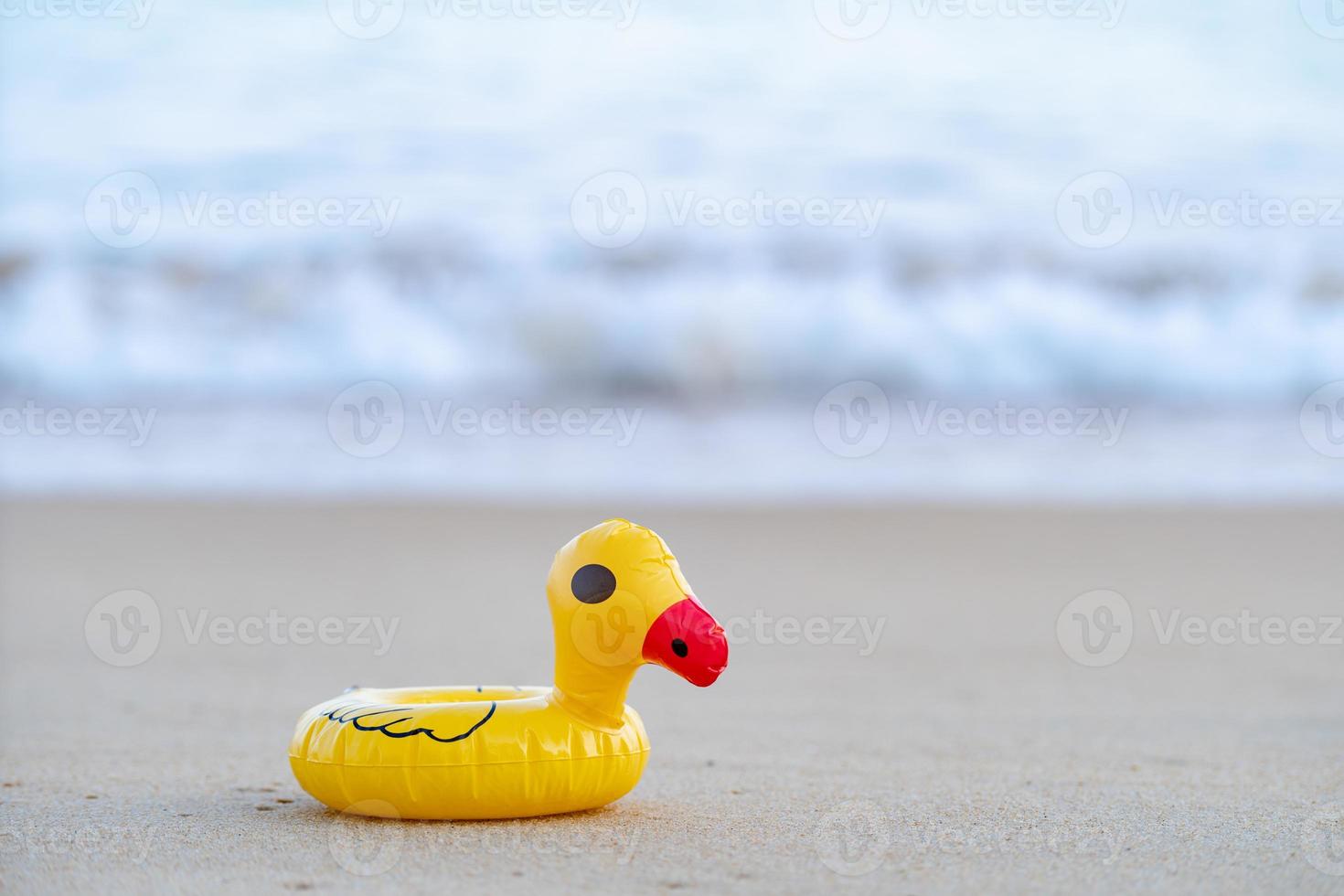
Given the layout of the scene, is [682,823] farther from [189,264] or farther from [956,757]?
[189,264]

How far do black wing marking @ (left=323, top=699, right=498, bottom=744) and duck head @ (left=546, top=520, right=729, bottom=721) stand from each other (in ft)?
0.82

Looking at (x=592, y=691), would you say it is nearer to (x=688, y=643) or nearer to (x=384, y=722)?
(x=688, y=643)

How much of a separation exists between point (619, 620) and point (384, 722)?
2.07 feet

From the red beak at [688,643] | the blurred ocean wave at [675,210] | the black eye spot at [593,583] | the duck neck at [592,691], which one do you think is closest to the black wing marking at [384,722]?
the duck neck at [592,691]

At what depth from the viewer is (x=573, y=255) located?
44.9ft

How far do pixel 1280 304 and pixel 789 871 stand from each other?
11.6 m

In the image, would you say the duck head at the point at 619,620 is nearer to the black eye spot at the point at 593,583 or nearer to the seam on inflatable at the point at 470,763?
the black eye spot at the point at 593,583

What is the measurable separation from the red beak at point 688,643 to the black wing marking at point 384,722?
1.51ft

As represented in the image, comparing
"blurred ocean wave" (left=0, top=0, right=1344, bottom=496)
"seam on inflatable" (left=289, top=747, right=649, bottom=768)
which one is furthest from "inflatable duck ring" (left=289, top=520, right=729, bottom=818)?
"blurred ocean wave" (left=0, top=0, right=1344, bottom=496)

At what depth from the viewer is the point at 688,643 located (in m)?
3.25

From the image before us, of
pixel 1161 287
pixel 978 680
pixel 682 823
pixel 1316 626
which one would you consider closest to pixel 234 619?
pixel 978 680

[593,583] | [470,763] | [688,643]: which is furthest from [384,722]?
[688,643]

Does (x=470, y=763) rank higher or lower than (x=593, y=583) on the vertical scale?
lower

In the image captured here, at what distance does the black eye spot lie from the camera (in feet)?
11.0
